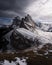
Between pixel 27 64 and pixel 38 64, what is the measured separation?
8980 mm

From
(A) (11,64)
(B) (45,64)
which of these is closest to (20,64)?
(A) (11,64)

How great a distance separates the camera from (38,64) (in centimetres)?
13588

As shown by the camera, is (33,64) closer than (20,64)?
No

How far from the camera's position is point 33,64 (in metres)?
137

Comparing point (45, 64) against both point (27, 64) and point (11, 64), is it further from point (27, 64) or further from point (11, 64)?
point (11, 64)

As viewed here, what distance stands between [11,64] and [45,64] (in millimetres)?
27933

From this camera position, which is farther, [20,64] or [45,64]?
[45,64]

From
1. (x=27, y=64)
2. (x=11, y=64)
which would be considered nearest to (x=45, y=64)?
(x=27, y=64)

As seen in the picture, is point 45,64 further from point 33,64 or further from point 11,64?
point 11,64

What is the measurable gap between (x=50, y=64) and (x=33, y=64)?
45.7 ft

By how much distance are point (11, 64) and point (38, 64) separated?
2202 centimetres

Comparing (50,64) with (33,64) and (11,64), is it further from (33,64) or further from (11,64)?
(11,64)

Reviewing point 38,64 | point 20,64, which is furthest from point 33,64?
point 20,64

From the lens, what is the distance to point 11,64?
132m
